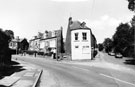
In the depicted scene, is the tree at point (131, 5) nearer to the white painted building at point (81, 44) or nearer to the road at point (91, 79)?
the white painted building at point (81, 44)

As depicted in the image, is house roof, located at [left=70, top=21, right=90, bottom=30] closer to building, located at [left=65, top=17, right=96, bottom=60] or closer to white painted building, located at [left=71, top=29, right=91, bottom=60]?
building, located at [left=65, top=17, right=96, bottom=60]

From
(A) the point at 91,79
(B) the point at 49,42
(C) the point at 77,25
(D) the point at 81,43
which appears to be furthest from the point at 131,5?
(B) the point at 49,42

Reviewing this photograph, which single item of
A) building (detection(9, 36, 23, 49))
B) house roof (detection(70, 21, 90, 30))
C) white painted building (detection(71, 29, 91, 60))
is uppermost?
house roof (detection(70, 21, 90, 30))

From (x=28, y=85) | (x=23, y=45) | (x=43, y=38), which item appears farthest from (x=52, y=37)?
(x=28, y=85)

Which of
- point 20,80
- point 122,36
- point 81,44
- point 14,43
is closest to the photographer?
point 20,80

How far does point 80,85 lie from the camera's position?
14836mm

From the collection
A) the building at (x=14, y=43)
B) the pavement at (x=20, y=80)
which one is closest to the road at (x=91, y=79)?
the pavement at (x=20, y=80)

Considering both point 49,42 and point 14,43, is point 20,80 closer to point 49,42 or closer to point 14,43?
point 49,42

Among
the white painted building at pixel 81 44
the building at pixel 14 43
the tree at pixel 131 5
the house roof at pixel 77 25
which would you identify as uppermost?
the tree at pixel 131 5

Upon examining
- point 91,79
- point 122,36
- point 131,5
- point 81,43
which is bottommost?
point 91,79

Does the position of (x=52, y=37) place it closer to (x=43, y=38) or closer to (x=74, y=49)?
(x=43, y=38)

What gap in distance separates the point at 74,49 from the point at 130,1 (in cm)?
1822

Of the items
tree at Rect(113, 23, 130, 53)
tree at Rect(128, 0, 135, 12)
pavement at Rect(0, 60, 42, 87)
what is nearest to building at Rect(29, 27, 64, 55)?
tree at Rect(113, 23, 130, 53)

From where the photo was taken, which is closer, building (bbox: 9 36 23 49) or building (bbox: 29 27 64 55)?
building (bbox: 29 27 64 55)
